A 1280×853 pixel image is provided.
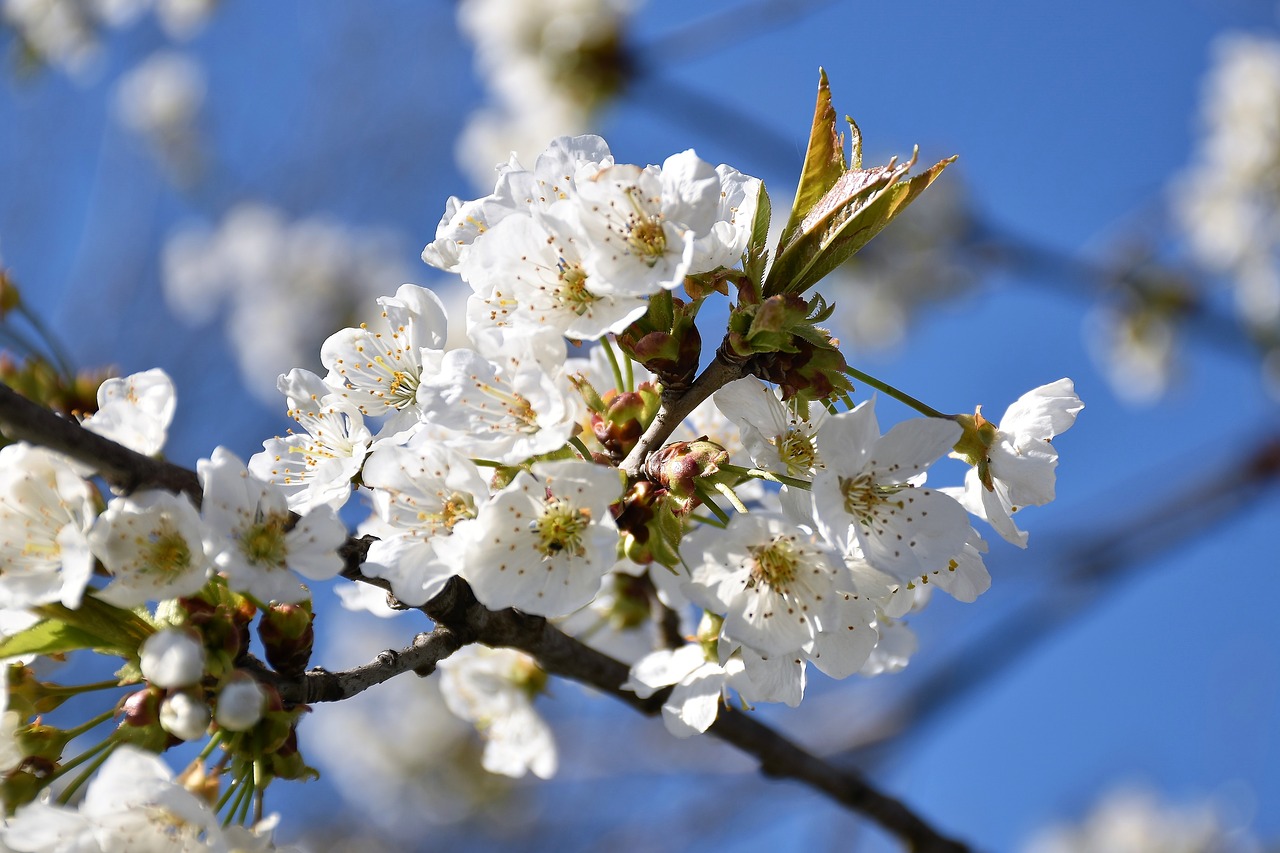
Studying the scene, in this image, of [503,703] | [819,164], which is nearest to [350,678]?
[503,703]

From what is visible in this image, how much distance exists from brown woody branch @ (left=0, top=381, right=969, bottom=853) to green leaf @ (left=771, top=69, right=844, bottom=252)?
265 millimetres

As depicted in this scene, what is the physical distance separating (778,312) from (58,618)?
107 centimetres

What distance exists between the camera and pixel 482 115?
7.21m

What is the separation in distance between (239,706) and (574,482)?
524mm

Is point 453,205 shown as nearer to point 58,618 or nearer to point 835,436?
point 835,436

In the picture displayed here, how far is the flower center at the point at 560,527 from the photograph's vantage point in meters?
1.43

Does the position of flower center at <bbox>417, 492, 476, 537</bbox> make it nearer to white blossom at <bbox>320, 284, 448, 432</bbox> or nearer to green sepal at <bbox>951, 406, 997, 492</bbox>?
white blossom at <bbox>320, 284, 448, 432</bbox>

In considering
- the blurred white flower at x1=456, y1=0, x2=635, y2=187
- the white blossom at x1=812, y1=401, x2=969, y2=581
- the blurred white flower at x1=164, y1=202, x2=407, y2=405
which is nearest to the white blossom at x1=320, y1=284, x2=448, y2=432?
the white blossom at x1=812, y1=401, x2=969, y2=581

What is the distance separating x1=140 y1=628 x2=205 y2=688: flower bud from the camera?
4.04 ft

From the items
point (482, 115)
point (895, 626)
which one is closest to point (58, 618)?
point (895, 626)

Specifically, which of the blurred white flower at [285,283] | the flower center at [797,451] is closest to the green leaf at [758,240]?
the flower center at [797,451]

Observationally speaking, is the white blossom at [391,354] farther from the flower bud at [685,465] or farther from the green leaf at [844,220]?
the green leaf at [844,220]

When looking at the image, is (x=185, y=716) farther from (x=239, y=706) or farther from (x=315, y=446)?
(x=315, y=446)

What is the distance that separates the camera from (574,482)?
1.39m
